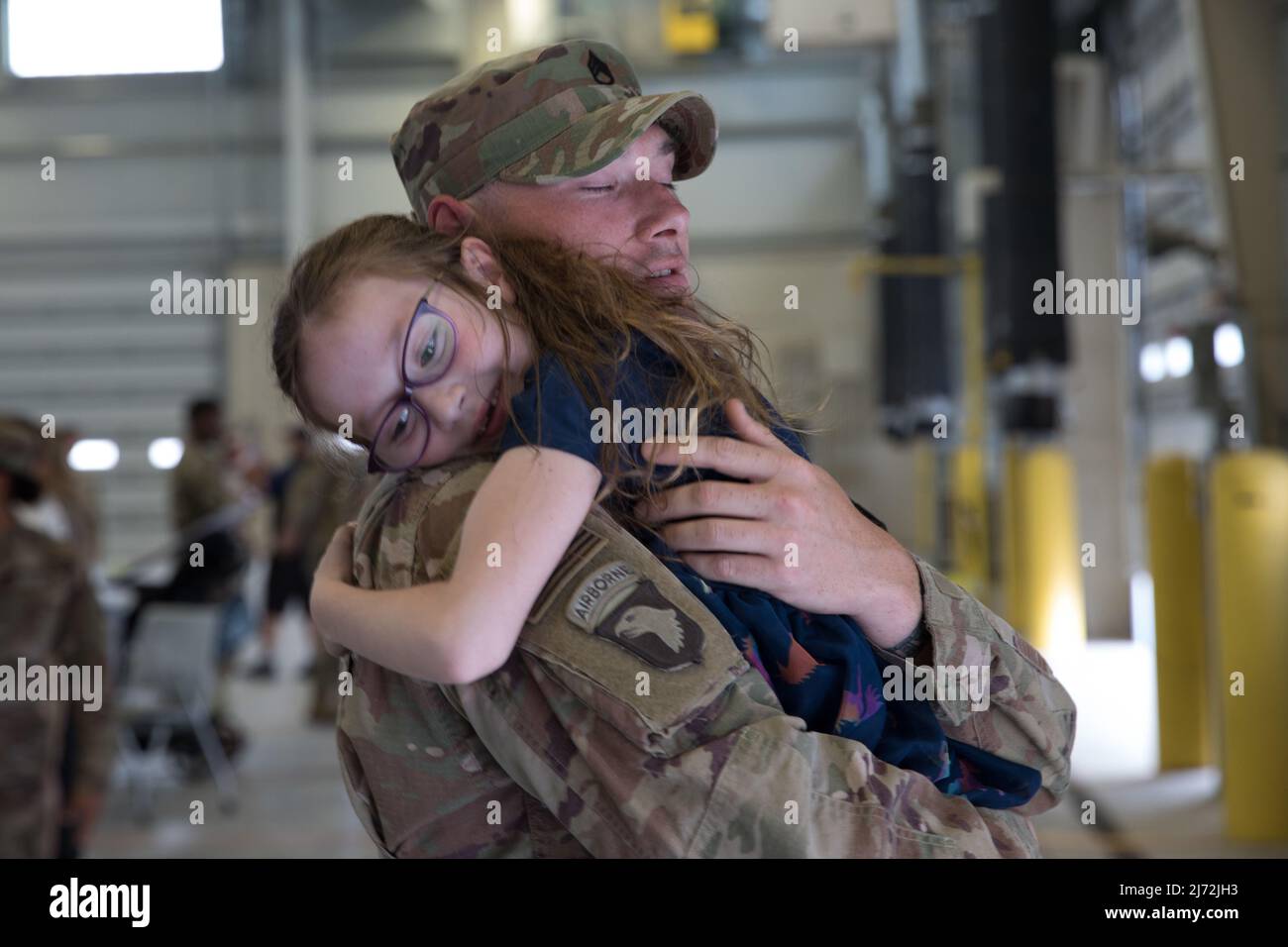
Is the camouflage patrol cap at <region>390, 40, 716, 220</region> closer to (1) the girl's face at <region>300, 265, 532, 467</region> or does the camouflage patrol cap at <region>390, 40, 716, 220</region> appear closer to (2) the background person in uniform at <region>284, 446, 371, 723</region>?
(1) the girl's face at <region>300, 265, 532, 467</region>

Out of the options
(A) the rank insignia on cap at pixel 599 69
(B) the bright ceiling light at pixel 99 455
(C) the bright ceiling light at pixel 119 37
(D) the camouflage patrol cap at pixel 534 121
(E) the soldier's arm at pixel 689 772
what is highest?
(B) the bright ceiling light at pixel 99 455

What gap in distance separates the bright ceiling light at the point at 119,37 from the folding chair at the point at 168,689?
14.3ft

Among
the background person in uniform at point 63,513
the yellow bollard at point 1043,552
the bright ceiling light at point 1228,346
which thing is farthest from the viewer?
the yellow bollard at point 1043,552

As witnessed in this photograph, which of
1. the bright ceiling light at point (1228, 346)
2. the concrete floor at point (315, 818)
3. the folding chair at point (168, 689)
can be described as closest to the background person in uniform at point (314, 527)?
the concrete floor at point (315, 818)

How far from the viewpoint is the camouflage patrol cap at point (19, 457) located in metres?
3.09

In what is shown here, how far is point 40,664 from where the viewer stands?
296cm

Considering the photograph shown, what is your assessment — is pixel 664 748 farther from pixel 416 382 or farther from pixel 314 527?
pixel 314 527

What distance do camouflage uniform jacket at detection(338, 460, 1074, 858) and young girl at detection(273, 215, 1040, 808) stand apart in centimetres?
3

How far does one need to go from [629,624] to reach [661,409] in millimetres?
140

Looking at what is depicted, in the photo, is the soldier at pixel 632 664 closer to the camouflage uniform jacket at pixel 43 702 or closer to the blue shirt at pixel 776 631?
the blue shirt at pixel 776 631

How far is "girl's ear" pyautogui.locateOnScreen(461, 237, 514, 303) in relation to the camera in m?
0.82

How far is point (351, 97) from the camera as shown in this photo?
2760 mm

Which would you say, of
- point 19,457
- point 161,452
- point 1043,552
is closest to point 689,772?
point 19,457

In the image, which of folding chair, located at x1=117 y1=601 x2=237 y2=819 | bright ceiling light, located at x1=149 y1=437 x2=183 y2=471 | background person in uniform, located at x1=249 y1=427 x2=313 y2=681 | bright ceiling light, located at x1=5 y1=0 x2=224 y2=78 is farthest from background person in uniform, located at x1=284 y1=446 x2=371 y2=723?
bright ceiling light, located at x1=5 y1=0 x2=224 y2=78
